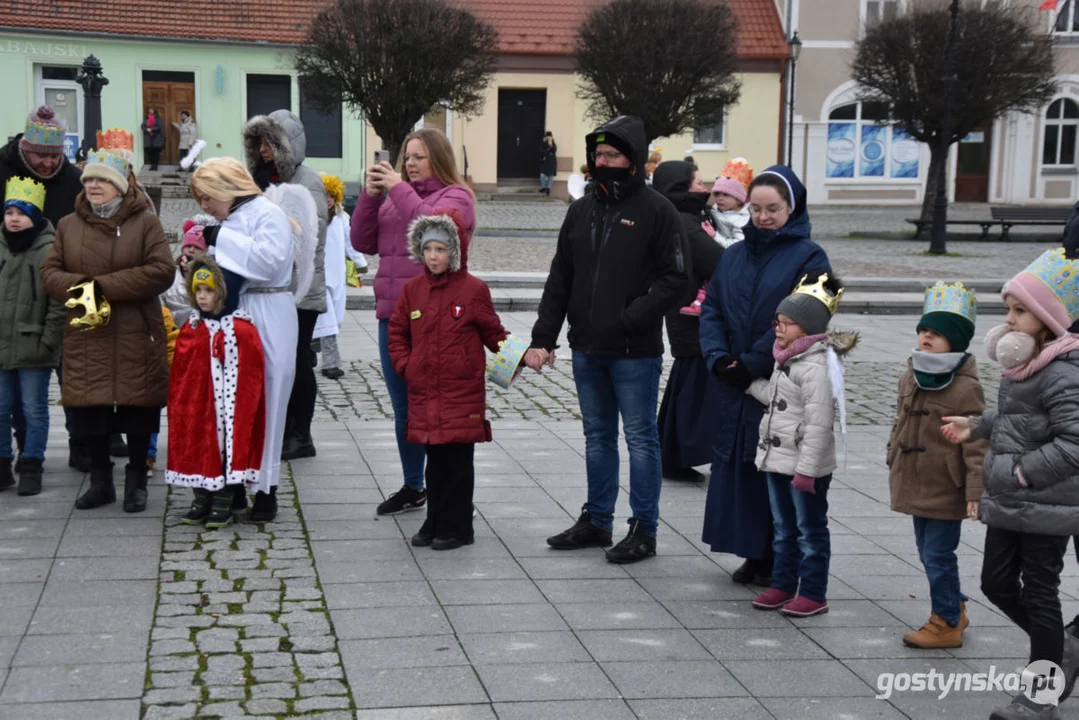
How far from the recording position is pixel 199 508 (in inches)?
267

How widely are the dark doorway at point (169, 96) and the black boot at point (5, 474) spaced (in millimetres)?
30810

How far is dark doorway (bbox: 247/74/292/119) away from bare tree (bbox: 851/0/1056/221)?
16208 mm

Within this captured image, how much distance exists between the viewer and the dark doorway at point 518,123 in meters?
38.8

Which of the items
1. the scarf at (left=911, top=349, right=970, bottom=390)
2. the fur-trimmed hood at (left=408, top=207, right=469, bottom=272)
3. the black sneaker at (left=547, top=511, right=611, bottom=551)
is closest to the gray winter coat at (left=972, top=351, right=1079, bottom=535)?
the scarf at (left=911, top=349, right=970, bottom=390)

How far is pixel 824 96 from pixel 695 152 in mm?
4044

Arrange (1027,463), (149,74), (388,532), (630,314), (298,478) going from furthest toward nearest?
1. (149,74)
2. (298,478)
3. (388,532)
4. (630,314)
5. (1027,463)

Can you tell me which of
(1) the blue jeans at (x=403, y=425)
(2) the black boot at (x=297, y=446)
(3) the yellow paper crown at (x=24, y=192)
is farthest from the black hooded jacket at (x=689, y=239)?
(3) the yellow paper crown at (x=24, y=192)

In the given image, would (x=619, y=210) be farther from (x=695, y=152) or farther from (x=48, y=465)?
(x=695, y=152)

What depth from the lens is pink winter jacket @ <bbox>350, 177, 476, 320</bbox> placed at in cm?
677

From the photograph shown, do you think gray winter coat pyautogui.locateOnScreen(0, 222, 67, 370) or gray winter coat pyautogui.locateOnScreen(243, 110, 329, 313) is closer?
gray winter coat pyautogui.locateOnScreen(0, 222, 67, 370)

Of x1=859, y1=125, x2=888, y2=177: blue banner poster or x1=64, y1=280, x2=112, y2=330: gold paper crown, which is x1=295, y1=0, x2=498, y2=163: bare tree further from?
x1=64, y1=280, x2=112, y2=330: gold paper crown

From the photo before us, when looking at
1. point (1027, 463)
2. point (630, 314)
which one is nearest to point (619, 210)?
point (630, 314)

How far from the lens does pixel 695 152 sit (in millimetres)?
39250

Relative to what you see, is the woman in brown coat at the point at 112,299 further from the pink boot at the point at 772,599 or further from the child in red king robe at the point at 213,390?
the pink boot at the point at 772,599
